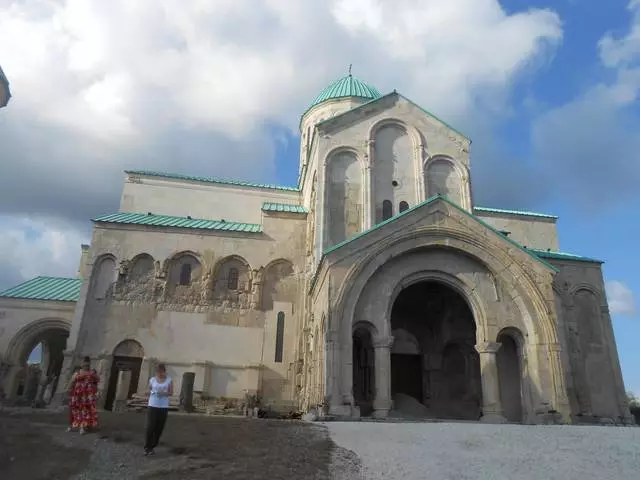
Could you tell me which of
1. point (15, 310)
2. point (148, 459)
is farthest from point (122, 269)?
point (148, 459)

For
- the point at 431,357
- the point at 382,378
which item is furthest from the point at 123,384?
the point at 431,357

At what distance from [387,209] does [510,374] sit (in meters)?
8.10

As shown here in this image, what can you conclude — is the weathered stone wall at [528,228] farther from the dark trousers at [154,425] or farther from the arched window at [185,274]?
the dark trousers at [154,425]

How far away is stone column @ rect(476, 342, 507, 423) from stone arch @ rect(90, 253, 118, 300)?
51.9 feet

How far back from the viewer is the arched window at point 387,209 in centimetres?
2042

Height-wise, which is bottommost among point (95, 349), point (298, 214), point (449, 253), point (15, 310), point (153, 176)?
point (95, 349)

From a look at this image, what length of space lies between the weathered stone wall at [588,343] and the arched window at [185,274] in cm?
1581

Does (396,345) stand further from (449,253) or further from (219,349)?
(219,349)

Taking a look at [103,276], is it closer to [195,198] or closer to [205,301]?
[205,301]

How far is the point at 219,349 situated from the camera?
69.1 feet

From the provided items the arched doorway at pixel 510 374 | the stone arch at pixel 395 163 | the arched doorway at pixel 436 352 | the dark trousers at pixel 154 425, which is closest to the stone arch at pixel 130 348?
the arched doorway at pixel 436 352

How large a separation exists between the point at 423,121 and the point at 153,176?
48.7 feet

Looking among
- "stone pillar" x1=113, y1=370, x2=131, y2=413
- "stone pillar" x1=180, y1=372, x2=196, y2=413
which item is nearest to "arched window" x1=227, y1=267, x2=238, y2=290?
"stone pillar" x1=180, y1=372, x2=196, y2=413

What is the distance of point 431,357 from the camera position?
18.6 m
